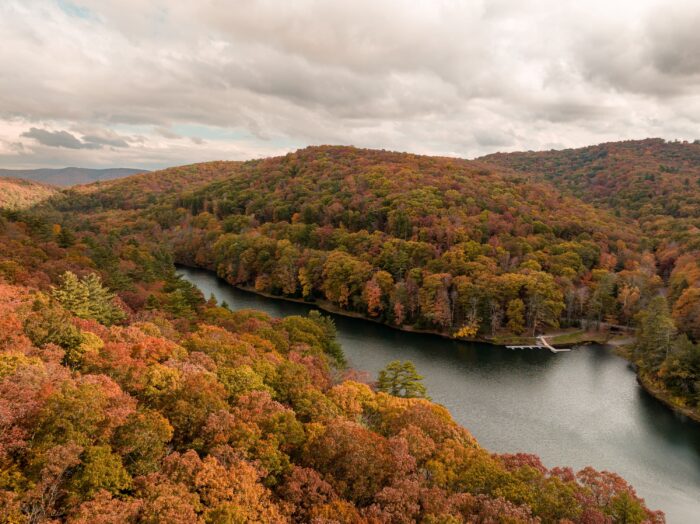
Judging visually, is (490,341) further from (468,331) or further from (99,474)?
(99,474)

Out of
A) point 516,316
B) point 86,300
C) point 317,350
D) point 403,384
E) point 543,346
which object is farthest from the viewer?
point 516,316

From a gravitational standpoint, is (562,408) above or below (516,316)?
below

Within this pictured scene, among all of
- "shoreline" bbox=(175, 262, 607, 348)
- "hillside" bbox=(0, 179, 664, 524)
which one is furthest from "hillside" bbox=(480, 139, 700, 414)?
"hillside" bbox=(0, 179, 664, 524)

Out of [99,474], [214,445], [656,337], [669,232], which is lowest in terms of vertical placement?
[656,337]

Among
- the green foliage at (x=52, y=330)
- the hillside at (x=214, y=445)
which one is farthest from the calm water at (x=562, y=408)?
the green foliage at (x=52, y=330)

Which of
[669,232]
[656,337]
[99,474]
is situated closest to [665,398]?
[656,337]

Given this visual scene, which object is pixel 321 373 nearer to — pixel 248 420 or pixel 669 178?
pixel 248 420
